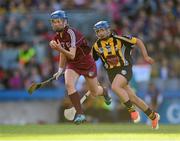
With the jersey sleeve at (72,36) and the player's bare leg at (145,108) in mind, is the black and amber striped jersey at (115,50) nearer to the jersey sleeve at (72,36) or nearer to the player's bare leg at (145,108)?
the player's bare leg at (145,108)

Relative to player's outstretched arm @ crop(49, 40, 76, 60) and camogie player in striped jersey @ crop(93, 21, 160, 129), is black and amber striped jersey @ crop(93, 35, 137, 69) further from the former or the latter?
player's outstretched arm @ crop(49, 40, 76, 60)

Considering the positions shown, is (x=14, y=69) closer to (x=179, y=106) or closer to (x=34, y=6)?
(x=34, y=6)

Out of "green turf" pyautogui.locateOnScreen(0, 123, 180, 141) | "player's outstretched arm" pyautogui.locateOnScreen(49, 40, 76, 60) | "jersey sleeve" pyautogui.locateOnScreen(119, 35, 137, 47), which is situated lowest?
"green turf" pyautogui.locateOnScreen(0, 123, 180, 141)

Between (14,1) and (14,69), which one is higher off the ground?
(14,1)

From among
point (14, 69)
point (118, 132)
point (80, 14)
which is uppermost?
point (80, 14)

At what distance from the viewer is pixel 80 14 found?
86.1 ft

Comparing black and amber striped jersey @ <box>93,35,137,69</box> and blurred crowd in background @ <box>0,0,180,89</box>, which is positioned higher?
blurred crowd in background @ <box>0,0,180,89</box>

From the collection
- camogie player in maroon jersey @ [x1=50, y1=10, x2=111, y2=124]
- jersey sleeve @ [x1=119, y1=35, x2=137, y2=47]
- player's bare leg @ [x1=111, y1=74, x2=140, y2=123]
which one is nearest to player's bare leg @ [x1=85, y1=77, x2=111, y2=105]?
camogie player in maroon jersey @ [x1=50, y1=10, x2=111, y2=124]

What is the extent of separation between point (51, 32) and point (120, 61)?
384 inches

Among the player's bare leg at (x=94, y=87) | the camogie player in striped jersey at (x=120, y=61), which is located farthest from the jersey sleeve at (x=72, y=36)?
the player's bare leg at (x=94, y=87)

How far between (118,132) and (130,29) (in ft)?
35.1

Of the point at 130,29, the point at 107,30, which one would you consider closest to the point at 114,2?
the point at 130,29

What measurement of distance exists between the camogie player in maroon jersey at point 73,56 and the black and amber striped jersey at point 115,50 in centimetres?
29

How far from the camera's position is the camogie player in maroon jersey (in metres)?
15.8
